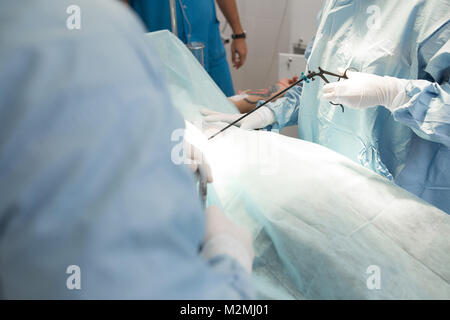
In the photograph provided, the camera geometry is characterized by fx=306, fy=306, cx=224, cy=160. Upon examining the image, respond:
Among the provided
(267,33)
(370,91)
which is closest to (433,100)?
(370,91)

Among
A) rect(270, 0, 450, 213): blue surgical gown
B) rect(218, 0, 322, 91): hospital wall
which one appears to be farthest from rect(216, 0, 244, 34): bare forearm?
rect(270, 0, 450, 213): blue surgical gown

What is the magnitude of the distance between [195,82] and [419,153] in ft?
3.46

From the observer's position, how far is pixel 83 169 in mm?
385

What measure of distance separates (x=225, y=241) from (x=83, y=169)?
0.37 metres

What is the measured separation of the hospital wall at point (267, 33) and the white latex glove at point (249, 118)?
1460mm

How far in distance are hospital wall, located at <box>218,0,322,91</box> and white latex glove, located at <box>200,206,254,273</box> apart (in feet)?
7.99

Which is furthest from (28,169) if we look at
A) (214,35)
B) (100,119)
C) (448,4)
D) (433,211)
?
(214,35)

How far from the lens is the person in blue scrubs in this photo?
2.16 metres

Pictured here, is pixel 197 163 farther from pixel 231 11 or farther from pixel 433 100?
pixel 231 11

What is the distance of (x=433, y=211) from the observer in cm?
94

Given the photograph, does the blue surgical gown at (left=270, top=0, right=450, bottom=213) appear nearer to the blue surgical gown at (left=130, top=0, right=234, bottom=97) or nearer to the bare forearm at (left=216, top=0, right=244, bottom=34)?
the blue surgical gown at (left=130, top=0, right=234, bottom=97)

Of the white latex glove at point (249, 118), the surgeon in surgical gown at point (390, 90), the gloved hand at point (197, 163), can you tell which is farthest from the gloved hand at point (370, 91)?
the gloved hand at point (197, 163)

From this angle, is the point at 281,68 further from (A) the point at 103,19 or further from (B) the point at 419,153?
(A) the point at 103,19

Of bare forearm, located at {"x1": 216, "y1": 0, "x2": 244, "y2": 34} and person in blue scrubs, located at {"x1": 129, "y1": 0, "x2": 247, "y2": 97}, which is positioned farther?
bare forearm, located at {"x1": 216, "y1": 0, "x2": 244, "y2": 34}
